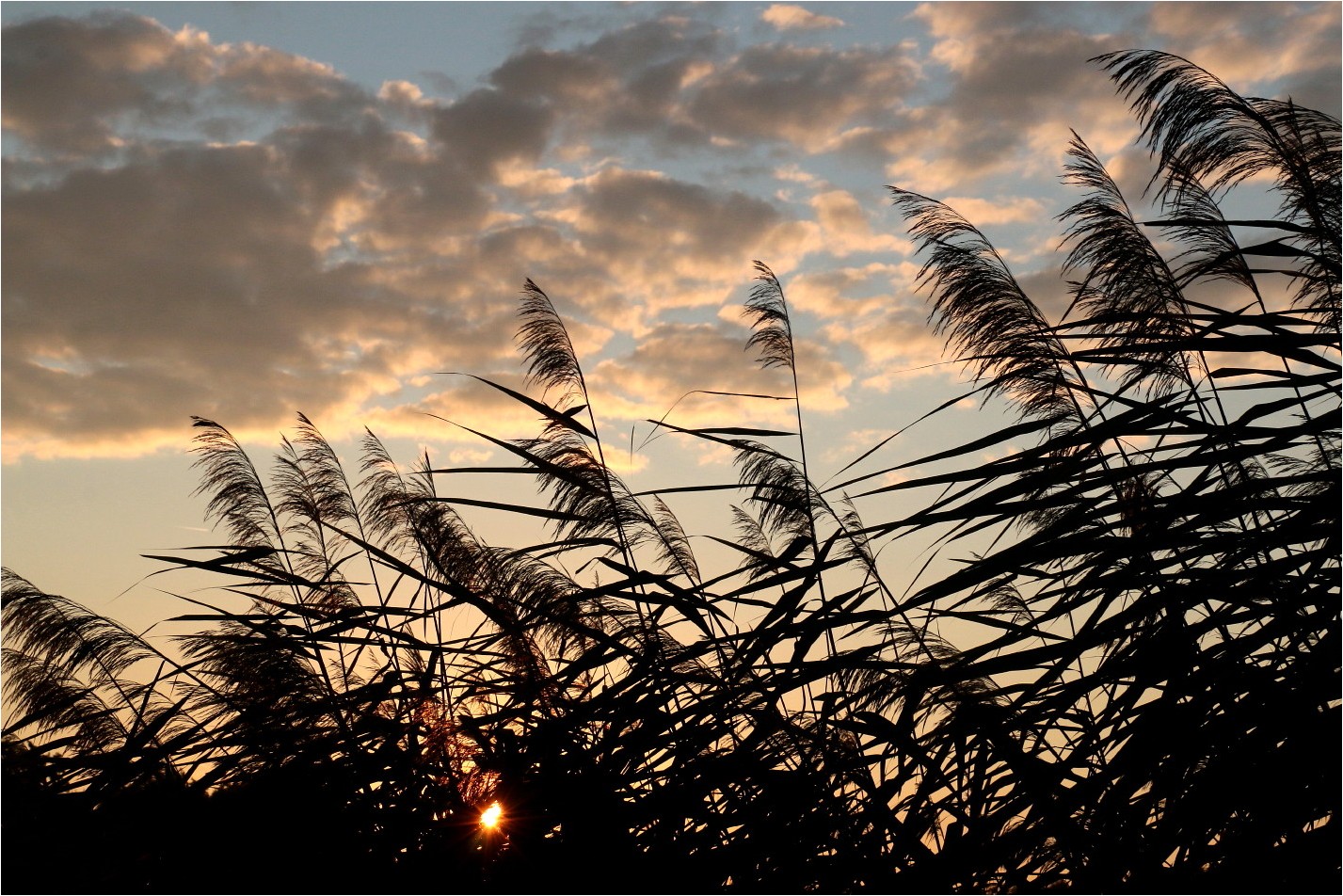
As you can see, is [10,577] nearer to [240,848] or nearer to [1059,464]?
[240,848]

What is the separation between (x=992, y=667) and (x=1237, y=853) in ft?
1.70

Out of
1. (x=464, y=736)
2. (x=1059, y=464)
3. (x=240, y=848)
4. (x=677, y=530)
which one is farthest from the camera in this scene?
(x=677, y=530)

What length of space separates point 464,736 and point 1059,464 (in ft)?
6.36

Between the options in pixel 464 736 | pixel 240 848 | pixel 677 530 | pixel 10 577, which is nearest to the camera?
pixel 464 736

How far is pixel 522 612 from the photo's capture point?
312 cm

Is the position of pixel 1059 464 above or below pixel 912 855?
above

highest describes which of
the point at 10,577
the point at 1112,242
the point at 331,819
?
the point at 10,577

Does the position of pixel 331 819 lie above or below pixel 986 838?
above

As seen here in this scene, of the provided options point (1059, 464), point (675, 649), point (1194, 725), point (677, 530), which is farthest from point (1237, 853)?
point (677, 530)

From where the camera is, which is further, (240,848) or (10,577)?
(10,577)

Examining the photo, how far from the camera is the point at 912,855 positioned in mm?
2184

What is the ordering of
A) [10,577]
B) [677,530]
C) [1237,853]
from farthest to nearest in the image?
[10,577] → [677,530] → [1237,853]

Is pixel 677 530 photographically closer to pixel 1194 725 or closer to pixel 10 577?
pixel 1194 725

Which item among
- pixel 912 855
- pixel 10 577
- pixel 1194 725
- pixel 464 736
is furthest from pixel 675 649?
pixel 10 577
